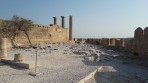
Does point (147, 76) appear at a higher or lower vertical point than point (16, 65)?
lower

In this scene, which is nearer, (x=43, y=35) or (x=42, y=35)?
(x=42, y=35)

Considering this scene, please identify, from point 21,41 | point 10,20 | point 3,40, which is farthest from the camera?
point 21,41

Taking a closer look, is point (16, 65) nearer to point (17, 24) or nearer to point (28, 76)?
point (28, 76)

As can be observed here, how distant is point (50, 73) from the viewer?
1080 centimetres

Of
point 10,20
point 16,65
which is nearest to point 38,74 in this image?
point 16,65

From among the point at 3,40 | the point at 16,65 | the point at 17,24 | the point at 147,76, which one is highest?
the point at 17,24

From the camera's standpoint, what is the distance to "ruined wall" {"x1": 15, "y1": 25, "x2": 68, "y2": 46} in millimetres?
27409

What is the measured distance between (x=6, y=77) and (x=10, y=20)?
16.8m

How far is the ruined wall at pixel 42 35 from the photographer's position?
89.9 feet

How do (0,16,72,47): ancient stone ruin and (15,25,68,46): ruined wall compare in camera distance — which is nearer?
(0,16,72,47): ancient stone ruin

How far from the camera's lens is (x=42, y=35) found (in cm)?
3231

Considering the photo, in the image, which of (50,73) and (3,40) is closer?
(50,73)

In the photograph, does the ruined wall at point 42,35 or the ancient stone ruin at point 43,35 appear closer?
the ancient stone ruin at point 43,35

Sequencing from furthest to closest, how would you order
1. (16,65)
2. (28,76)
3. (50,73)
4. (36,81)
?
1. (16,65)
2. (50,73)
3. (28,76)
4. (36,81)
